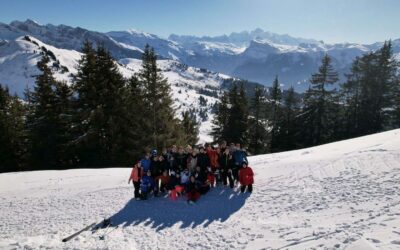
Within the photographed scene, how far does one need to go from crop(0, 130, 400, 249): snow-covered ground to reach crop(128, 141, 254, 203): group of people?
2.02ft


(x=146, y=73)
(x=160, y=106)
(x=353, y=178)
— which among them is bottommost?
(x=353, y=178)

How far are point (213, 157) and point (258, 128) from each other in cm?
3222

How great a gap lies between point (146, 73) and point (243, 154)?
20329 mm

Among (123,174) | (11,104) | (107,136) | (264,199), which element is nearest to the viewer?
(264,199)

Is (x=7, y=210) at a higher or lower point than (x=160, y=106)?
lower

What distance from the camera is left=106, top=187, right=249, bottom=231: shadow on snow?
1403 cm

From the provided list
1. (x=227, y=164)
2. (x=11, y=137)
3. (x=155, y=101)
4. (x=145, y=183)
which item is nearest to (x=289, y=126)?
(x=155, y=101)

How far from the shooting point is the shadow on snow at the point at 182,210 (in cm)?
1403

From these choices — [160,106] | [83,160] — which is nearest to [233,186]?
[160,106]

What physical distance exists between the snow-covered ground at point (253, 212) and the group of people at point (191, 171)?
62cm

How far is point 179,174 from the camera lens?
17141 millimetres

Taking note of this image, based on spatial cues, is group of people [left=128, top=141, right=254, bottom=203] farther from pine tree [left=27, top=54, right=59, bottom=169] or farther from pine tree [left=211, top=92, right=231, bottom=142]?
pine tree [left=211, top=92, right=231, bottom=142]

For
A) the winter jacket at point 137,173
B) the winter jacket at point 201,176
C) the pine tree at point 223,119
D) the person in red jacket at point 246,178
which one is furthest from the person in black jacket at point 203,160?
the pine tree at point 223,119

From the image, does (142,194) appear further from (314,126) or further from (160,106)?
(314,126)
